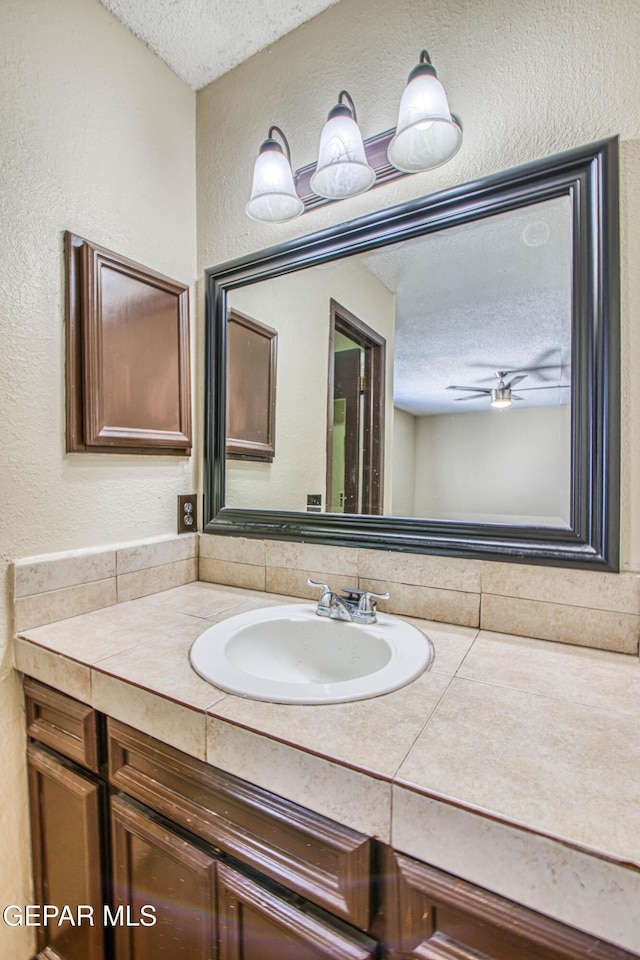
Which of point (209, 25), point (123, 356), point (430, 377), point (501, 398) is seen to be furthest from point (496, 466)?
point (209, 25)

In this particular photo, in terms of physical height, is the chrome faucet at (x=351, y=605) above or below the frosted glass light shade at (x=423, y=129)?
below

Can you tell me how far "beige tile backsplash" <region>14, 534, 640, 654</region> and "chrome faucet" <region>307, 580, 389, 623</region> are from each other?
80 millimetres

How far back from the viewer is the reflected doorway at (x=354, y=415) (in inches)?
45.6

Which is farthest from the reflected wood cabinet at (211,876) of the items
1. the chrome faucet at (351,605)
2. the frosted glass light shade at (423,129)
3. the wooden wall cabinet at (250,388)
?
the frosted glass light shade at (423,129)

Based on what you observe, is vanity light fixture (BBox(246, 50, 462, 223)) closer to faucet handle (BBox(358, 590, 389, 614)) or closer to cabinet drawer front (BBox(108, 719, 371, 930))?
faucet handle (BBox(358, 590, 389, 614))

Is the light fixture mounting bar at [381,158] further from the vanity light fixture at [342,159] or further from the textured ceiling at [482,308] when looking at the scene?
the textured ceiling at [482,308]

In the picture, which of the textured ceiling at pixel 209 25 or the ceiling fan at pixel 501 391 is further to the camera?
the textured ceiling at pixel 209 25

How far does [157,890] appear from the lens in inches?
29.6

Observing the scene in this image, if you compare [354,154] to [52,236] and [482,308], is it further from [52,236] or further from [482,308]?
[52,236]

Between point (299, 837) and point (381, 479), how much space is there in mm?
755

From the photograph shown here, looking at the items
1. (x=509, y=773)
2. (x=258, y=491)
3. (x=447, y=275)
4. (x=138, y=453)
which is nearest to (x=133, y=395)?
(x=138, y=453)

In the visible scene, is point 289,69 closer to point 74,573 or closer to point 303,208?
point 303,208

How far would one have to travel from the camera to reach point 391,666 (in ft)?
2.57

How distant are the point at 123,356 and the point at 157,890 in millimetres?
1154
